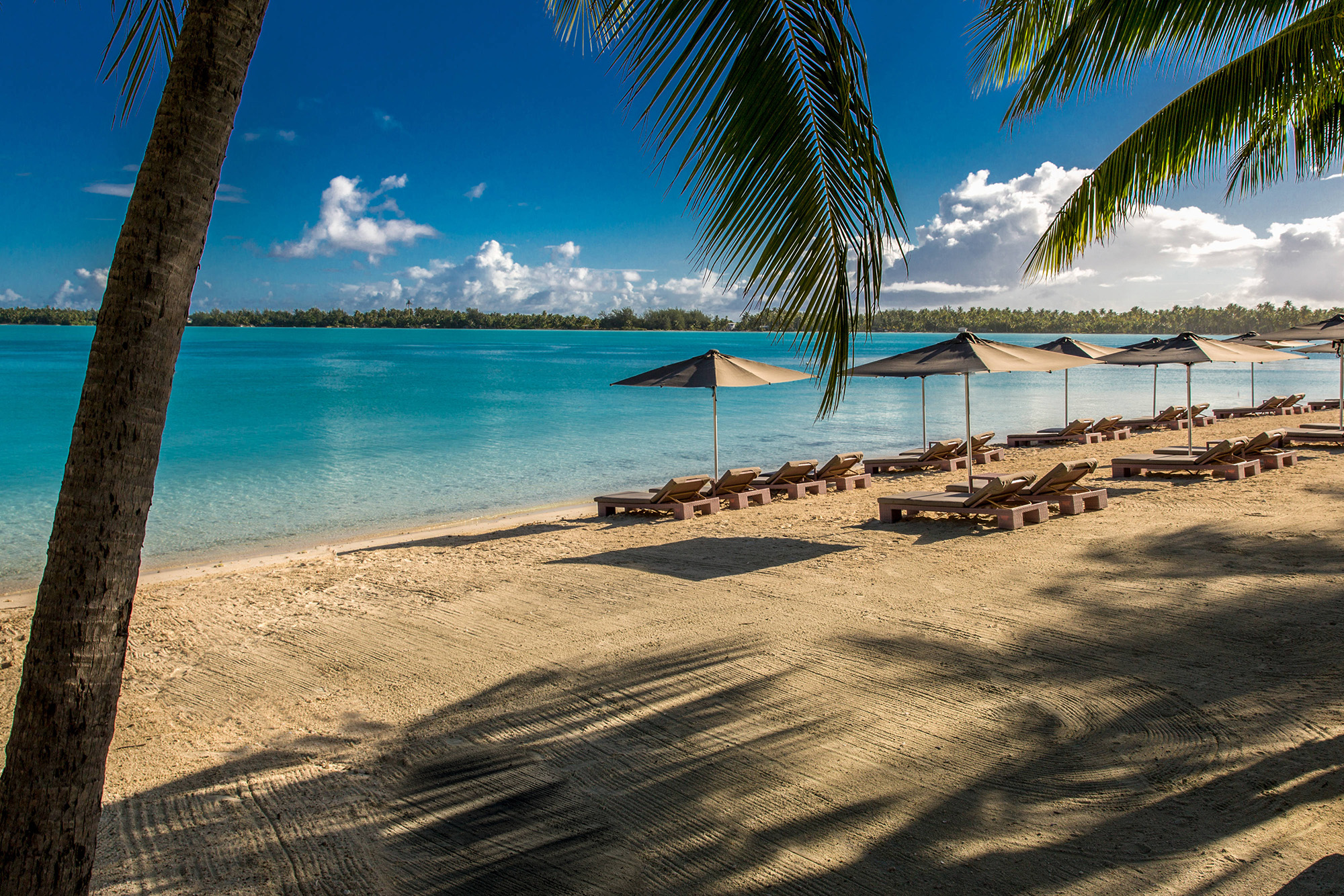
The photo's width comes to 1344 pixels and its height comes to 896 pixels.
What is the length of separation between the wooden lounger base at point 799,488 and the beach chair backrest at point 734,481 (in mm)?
446

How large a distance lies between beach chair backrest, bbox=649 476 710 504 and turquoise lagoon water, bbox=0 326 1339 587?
15.2 ft

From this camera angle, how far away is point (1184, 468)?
39.5ft

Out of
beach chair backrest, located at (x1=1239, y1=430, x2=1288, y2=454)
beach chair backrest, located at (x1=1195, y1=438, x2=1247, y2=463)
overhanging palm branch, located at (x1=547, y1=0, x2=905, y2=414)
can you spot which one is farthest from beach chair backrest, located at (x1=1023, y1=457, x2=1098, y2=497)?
overhanging palm branch, located at (x1=547, y1=0, x2=905, y2=414)

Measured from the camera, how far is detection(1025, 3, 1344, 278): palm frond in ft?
20.3

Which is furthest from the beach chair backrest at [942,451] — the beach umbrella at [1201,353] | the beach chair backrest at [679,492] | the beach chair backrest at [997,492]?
the beach chair backrest at [679,492]

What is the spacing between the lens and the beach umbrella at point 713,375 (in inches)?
440

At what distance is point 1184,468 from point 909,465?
3.96 metres

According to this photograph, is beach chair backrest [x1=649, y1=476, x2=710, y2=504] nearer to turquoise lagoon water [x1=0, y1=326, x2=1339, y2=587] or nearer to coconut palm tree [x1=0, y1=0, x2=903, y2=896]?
turquoise lagoon water [x1=0, y1=326, x2=1339, y2=587]

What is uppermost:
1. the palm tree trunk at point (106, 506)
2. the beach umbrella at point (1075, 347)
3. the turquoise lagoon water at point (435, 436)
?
the beach umbrella at point (1075, 347)

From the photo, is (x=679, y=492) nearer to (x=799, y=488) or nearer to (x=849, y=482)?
(x=799, y=488)

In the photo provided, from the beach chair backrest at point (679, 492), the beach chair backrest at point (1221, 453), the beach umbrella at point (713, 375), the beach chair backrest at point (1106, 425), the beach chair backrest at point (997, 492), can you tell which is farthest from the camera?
the beach chair backrest at point (1106, 425)

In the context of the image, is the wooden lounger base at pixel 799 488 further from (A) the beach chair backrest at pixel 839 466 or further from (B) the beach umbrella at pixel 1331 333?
(B) the beach umbrella at pixel 1331 333

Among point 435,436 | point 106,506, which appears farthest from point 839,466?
point 435,436

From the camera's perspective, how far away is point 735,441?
86.8ft
